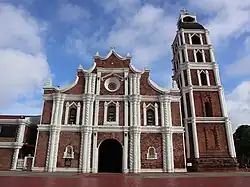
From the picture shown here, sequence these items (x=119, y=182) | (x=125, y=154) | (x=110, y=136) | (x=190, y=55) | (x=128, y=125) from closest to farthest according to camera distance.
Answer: (x=119, y=182), (x=125, y=154), (x=110, y=136), (x=128, y=125), (x=190, y=55)

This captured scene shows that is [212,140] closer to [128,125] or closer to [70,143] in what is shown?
[128,125]

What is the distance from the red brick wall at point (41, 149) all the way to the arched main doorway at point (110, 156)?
6201 millimetres

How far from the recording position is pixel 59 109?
26.6 meters

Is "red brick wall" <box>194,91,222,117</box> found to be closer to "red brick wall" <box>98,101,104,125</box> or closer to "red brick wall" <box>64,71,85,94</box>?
"red brick wall" <box>98,101,104,125</box>

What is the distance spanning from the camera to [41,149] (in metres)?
25.1

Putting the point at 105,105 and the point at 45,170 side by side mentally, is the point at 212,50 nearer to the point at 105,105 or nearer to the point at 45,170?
the point at 105,105

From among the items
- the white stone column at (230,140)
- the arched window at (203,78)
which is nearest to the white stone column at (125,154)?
the white stone column at (230,140)

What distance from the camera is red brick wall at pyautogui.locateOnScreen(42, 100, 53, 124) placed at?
2630cm

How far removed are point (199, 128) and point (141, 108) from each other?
8.03 m

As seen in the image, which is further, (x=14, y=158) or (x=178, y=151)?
(x=14, y=158)

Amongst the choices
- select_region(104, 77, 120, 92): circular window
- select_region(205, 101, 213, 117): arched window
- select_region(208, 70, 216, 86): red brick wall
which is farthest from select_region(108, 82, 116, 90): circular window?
select_region(208, 70, 216, 86): red brick wall

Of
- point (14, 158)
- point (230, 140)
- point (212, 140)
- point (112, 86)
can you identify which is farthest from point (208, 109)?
point (14, 158)

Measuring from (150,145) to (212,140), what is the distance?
8369 mm

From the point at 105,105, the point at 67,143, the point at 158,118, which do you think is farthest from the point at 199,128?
the point at 67,143
